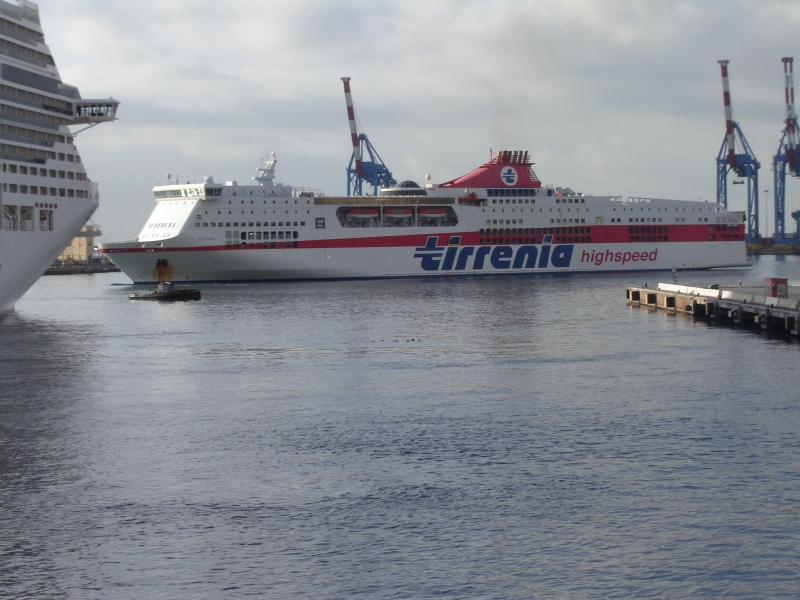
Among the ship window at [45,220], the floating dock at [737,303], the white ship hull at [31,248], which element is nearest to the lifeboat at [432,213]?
the floating dock at [737,303]

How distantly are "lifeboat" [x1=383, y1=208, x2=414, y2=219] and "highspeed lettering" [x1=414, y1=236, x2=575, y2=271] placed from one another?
246 cm

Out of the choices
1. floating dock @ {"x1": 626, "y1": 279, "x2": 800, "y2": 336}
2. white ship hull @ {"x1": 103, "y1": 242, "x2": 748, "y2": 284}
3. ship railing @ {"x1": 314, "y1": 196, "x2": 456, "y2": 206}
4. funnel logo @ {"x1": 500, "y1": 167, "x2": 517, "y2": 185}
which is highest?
funnel logo @ {"x1": 500, "y1": 167, "x2": 517, "y2": 185}

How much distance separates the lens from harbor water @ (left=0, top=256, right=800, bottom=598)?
1341cm

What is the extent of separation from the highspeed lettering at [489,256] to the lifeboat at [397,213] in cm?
246

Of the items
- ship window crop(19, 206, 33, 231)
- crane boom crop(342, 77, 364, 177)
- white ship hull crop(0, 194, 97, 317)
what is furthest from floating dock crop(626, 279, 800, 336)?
crane boom crop(342, 77, 364, 177)

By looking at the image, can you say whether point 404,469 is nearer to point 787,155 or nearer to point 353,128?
point 353,128

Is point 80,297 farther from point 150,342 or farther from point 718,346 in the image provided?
point 718,346

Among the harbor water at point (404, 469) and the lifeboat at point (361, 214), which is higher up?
the lifeboat at point (361, 214)

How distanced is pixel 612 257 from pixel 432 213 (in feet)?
51.5

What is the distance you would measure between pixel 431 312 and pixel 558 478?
32.1 metres

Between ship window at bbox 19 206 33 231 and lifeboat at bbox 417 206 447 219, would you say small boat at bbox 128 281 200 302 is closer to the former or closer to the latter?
ship window at bbox 19 206 33 231

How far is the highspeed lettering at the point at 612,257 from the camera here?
83.9 m

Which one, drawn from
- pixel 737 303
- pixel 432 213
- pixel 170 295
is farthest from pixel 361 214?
pixel 737 303

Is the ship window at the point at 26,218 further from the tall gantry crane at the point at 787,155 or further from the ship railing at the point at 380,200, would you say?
the tall gantry crane at the point at 787,155
